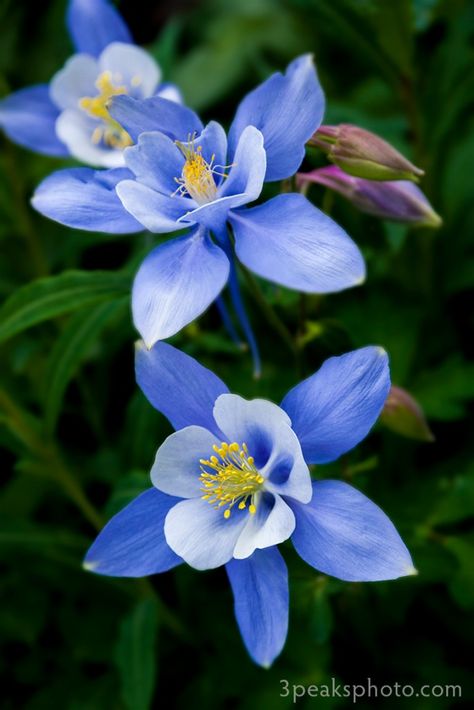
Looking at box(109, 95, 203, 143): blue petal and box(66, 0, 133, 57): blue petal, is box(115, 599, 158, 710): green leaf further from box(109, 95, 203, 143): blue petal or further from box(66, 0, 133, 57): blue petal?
box(66, 0, 133, 57): blue petal

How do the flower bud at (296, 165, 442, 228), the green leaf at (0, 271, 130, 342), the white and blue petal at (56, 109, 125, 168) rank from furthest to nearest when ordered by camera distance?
the white and blue petal at (56, 109, 125, 168)
the green leaf at (0, 271, 130, 342)
the flower bud at (296, 165, 442, 228)

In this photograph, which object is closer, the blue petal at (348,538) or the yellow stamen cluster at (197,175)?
the blue petal at (348,538)

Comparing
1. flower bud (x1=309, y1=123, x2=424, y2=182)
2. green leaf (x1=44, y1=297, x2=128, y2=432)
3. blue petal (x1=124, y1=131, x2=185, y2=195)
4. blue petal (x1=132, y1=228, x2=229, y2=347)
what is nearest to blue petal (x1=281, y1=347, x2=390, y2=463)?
blue petal (x1=132, y1=228, x2=229, y2=347)

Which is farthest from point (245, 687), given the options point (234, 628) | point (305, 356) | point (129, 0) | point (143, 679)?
point (129, 0)

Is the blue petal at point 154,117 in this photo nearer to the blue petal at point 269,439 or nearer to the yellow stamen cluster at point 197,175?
the yellow stamen cluster at point 197,175

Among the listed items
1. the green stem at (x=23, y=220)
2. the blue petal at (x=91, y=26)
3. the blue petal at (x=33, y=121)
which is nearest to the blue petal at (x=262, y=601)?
the blue petal at (x=33, y=121)

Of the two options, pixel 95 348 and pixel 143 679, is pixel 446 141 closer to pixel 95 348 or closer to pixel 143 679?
pixel 95 348
